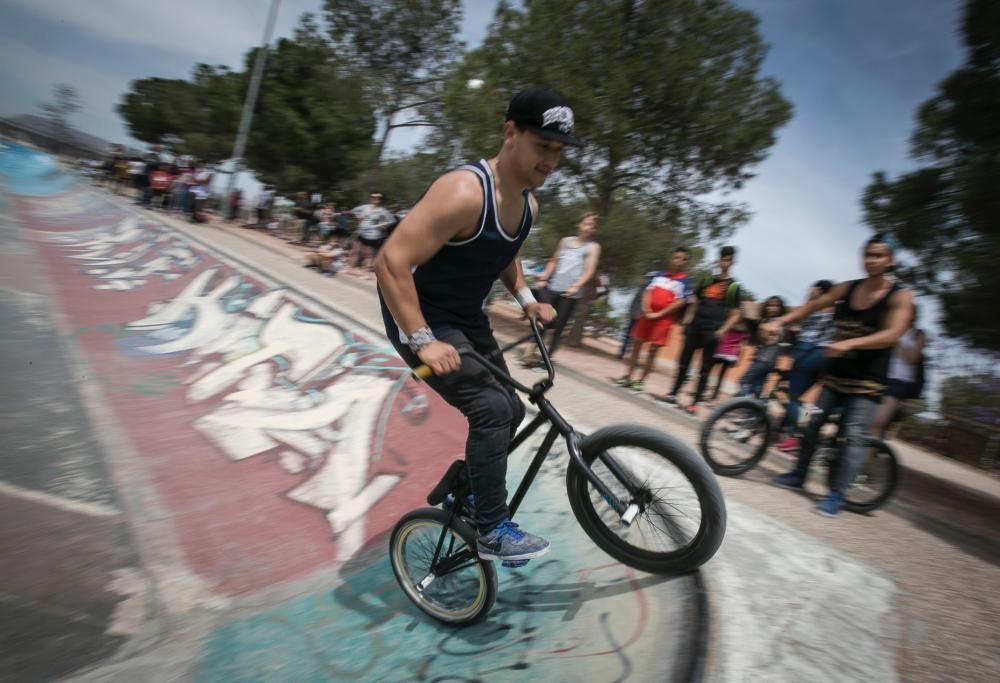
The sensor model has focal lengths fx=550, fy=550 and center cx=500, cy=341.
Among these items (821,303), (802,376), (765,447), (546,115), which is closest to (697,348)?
(802,376)

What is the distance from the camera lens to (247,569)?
2891 mm

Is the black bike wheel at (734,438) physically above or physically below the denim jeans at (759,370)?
below

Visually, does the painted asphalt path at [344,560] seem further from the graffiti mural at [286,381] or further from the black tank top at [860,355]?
the black tank top at [860,355]

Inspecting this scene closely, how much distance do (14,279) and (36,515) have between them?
6228 mm

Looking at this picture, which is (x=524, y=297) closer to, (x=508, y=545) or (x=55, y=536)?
(x=508, y=545)

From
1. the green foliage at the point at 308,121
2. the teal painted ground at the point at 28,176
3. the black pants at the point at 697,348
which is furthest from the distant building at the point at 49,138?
the black pants at the point at 697,348

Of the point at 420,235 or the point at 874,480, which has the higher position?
the point at 420,235

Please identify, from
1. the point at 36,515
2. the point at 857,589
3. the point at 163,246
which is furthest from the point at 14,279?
the point at 857,589

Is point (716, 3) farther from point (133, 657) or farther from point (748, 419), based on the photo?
point (133, 657)

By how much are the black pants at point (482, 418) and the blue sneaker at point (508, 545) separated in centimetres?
4

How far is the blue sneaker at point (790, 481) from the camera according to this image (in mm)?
4445

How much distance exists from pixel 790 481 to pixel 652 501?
9.29 ft

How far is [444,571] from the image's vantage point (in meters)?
2.61

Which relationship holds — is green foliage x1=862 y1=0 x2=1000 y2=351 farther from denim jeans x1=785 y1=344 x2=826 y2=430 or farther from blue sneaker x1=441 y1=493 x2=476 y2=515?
blue sneaker x1=441 y1=493 x2=476 y2=515
